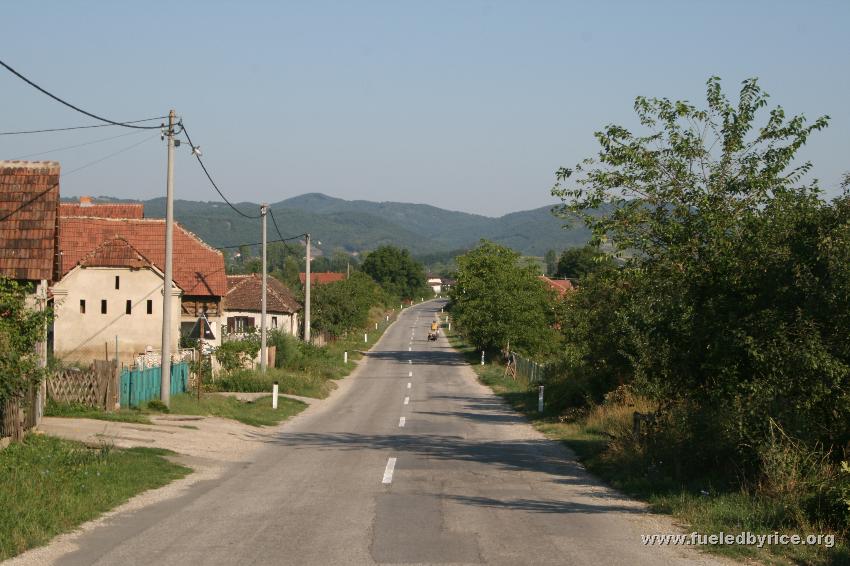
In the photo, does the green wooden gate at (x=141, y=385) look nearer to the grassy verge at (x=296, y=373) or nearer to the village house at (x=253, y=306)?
the grassy verge at (x=296, y=373)

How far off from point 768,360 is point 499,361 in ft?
164

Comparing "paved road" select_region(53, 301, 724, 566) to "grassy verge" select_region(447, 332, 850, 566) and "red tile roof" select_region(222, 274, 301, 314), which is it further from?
"red tile roof" select_region(222, 274, 301, 314)

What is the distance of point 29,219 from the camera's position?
1895 cm

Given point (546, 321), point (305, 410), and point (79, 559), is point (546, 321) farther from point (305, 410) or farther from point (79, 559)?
point (79, 559)

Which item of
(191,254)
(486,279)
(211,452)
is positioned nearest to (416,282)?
(486,279)

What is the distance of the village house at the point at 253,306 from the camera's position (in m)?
56.8

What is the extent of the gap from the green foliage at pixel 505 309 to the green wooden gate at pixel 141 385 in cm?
3449

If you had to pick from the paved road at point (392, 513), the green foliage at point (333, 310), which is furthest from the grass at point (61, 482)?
the green foliage at point (333, 310)

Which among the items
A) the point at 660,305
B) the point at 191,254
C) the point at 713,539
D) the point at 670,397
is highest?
the point at 191,254

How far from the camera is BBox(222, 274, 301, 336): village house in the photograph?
56781 millimetres

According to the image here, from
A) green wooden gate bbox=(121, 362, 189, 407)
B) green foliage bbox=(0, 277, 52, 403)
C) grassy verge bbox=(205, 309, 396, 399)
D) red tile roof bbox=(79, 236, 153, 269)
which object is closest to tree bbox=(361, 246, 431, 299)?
grassy verge bbox=(205, 309, 396, 399)

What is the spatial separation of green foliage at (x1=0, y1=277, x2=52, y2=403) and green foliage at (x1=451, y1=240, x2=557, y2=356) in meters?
46.5

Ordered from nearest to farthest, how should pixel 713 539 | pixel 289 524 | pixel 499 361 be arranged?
pixel 713 539
pixel 289 524
pixel 499 361

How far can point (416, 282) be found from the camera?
189125mm
